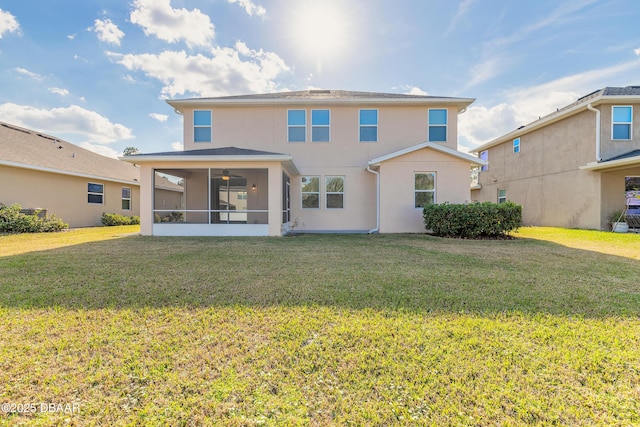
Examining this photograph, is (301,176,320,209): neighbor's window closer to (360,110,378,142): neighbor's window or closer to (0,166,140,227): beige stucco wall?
(360,110,378,142): neighbor's window

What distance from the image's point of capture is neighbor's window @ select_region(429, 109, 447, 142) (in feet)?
38.8

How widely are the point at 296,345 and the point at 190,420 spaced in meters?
0.96

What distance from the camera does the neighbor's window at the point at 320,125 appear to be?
38.8 ft

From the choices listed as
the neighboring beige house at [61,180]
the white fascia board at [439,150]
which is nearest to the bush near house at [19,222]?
the neighboring beige house at [61,180]

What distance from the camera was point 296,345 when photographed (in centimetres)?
235

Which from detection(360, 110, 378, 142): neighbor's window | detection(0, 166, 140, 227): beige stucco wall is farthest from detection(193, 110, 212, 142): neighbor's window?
detection(0, 166, 140, 227): beige stucco wall

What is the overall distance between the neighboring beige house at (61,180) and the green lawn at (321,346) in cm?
1055

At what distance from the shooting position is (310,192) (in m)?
11.9

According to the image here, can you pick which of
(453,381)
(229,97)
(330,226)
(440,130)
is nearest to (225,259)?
(453,381)

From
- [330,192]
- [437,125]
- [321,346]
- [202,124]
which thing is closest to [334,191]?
[330,192]

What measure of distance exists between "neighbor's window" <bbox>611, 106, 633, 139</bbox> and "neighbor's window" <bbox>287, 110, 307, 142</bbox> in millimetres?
13068

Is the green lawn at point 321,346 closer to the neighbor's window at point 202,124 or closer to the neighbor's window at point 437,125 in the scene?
the neighbor's window at point 437,125

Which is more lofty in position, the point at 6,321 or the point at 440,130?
the point at 440,130

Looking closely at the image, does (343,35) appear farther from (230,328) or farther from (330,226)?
(230,328)
